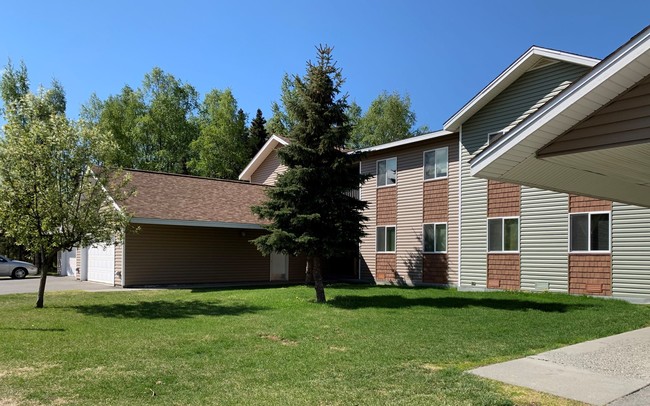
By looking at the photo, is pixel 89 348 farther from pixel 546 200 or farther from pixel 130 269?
pixel 546 200

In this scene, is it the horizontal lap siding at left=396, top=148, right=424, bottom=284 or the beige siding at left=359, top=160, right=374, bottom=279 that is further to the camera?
the beige siding at left=359, top=160, right=374, bottom=279

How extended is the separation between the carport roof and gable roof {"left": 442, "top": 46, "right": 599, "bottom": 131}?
31.5ft

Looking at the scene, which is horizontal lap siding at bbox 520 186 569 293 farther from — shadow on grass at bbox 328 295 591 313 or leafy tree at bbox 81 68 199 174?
leafy tree at bbox 81 68 199 174

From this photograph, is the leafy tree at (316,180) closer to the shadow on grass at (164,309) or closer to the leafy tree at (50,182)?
the shadow on grass at (164,309)

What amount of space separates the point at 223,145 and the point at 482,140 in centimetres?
3044

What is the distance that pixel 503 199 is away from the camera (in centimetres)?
1870

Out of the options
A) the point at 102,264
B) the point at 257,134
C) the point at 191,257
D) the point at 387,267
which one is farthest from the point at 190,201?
the point at 257,134

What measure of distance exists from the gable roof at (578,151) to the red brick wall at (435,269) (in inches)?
534

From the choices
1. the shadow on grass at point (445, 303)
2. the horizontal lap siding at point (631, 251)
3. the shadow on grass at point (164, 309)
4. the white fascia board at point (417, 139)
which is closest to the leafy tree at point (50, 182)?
the shadow on grass at point (164, 309)

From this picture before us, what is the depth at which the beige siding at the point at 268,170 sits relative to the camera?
29.6 m

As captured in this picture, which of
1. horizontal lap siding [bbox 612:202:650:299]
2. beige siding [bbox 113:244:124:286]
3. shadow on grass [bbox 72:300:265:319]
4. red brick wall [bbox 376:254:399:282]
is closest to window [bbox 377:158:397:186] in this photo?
red brick wall [bbox 376:254:399:282]

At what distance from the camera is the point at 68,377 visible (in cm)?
654

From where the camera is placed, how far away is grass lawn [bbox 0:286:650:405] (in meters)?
5.87

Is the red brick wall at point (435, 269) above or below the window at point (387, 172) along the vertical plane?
below
